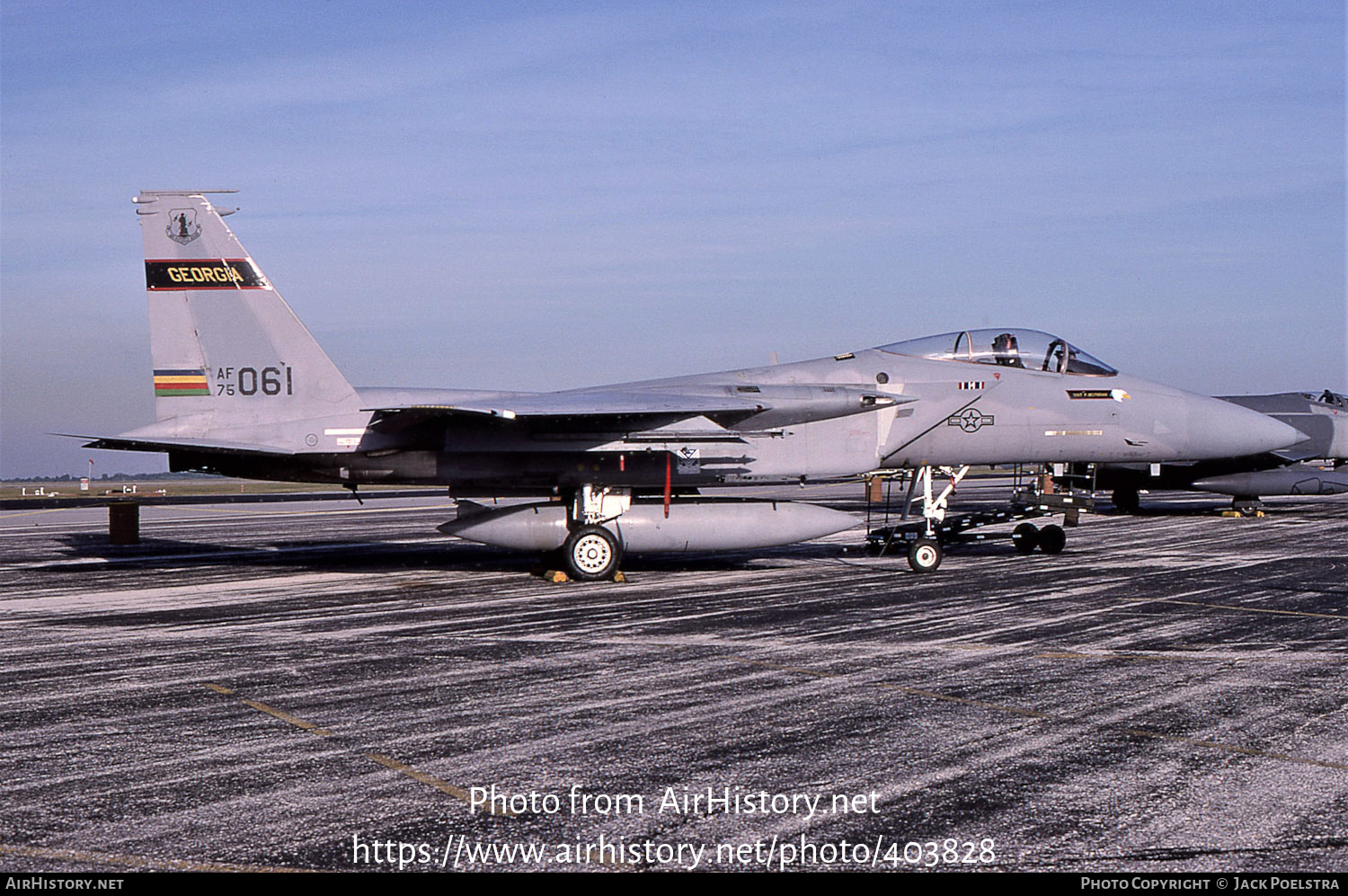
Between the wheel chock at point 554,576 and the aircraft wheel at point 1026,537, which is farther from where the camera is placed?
the aircraft wheel at point 1026,537

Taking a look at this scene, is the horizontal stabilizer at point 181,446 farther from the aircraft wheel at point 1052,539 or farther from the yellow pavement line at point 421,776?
the aircraft wheel at point 1052,539

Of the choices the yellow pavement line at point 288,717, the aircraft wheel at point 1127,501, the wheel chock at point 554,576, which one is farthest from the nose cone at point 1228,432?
the yellow pavement line at point 288,717

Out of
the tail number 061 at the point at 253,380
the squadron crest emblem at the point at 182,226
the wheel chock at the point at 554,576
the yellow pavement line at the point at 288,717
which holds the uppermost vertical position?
the squadron crest emblem at the point at 182,226

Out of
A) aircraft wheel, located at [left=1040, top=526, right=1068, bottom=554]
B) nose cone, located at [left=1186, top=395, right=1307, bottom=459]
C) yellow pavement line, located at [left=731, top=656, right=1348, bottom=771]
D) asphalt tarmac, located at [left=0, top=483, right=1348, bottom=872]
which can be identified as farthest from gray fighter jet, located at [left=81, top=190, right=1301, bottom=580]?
yellow pavement line, located at [left=731, top=656, right=1348, bottom=771]

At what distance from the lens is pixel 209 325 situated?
52.1ft

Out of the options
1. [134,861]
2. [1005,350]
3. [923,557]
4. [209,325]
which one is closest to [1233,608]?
[923,557]

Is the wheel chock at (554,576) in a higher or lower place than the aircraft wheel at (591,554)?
lower

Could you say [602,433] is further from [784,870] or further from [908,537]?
[784,870]

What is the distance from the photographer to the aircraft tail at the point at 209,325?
51.8 feet

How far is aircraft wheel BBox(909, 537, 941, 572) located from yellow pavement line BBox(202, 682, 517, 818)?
10.4 meters

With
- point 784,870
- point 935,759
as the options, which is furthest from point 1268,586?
point 784,870

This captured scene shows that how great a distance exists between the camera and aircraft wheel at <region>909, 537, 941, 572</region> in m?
16.3

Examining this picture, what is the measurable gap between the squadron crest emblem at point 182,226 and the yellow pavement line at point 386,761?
30.7 ft

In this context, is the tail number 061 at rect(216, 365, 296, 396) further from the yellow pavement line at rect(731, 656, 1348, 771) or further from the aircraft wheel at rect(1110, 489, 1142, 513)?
the aircraft wheel at rect(1110, 489, 1142, 513)
